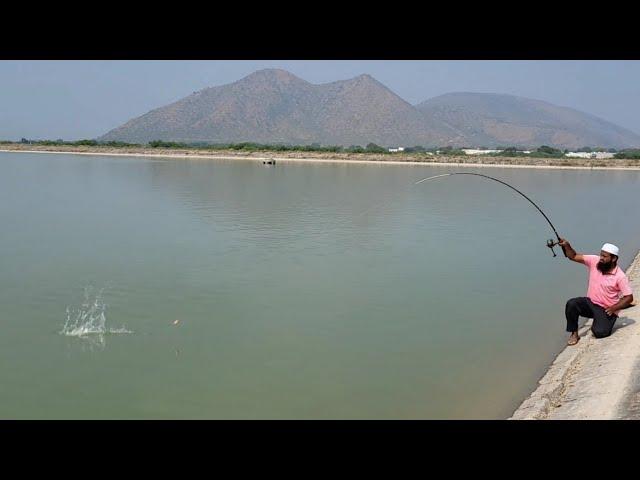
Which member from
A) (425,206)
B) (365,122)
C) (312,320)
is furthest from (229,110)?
(312,320)

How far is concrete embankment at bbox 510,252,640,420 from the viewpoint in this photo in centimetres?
398

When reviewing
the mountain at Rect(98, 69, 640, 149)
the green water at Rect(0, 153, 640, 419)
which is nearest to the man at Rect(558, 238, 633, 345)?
the green water at Rect(0, 153, 640, 419)

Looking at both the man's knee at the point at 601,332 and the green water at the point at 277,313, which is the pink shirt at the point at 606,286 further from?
the green water at the point at 277,313

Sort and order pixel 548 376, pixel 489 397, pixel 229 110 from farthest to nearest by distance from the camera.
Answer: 1. pixel 229 110
2. pixel 548 376
3. pixel 489 397

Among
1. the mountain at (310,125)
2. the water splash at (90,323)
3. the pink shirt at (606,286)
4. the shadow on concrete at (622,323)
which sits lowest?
the water splash at (90,323)

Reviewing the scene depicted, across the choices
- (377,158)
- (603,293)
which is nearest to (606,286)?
(603,293)

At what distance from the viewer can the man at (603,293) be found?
5.30 meters

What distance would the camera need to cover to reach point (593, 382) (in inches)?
179

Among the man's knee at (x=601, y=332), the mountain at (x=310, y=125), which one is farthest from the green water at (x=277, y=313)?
the mountain at (x=310, y=125)

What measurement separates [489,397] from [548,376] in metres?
0.67

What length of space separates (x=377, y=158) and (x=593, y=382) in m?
55.1

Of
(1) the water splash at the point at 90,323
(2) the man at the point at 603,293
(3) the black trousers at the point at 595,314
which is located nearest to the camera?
(2) the man at the point at 603,293
